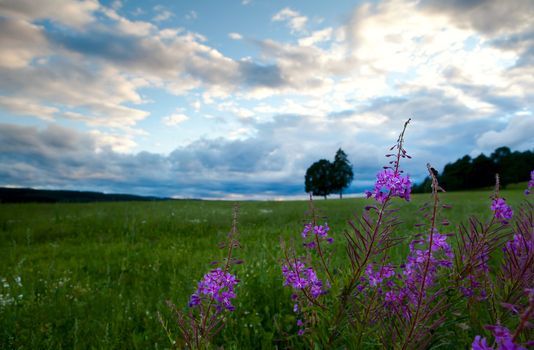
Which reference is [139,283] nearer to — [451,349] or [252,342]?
[252,342]

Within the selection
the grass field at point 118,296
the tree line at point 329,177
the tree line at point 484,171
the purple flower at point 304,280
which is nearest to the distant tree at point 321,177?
the tree line at point 329,177

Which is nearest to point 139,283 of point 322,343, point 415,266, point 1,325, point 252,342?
point 1,325

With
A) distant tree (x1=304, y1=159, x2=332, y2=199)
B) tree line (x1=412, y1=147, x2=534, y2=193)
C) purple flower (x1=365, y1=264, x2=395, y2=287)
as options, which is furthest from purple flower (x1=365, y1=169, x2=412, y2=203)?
distant tree (x1=304, y1=159, x2=332, y2=199)

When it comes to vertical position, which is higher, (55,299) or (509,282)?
(509,282)

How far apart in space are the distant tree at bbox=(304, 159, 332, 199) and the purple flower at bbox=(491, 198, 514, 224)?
8644cm

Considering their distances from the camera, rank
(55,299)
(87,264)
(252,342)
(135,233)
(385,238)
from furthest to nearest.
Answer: (135,233), (87,264), (55,299), (252,342), (385,238)

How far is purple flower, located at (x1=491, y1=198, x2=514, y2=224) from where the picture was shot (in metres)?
2.47

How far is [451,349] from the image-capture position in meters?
3.14

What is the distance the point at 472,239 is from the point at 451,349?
1.28 m

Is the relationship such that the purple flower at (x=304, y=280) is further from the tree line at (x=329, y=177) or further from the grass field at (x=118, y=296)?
the tree line at (x=329, y=177)

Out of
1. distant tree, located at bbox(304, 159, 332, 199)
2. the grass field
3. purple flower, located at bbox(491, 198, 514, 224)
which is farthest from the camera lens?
distant tree, located at bbox(304, 159, 332, 199)

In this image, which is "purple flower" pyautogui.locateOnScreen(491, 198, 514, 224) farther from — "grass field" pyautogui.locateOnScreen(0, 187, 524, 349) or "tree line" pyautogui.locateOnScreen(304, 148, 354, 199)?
"tree line" pyautogui.locateOnScreen(304, 148, 354, 199)

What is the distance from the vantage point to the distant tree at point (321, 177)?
8969cm

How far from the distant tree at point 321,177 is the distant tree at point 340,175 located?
3.88 ft
